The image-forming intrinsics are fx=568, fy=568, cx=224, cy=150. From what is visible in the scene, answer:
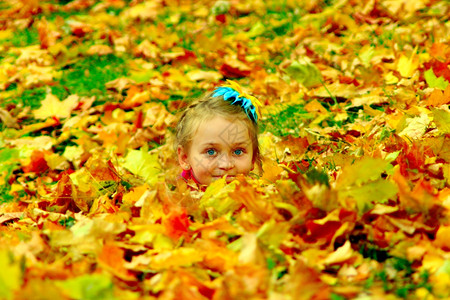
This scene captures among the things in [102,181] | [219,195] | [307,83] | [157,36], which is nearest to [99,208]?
[102,181]

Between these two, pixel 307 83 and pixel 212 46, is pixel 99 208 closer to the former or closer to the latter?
pixel 307 83

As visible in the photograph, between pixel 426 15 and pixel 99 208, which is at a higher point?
pixel 99 208

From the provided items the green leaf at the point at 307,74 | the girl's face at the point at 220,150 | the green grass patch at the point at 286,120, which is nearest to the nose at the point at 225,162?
the girl's face at the point at 220,150

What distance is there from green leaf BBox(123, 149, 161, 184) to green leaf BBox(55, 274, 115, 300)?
1.70 metres

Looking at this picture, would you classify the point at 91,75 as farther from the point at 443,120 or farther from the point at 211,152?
the point at 443,120

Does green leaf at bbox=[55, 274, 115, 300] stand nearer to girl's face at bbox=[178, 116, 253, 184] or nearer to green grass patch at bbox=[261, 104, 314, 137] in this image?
girl's face at bbox=[178, 116, 253, 184]

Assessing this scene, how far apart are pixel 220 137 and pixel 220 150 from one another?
0.21ft

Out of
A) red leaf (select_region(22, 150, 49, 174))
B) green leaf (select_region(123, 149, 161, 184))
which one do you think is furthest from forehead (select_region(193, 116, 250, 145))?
red leaf (select_region(22, 150, 49, 174))

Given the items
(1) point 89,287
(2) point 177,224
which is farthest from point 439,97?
(1) point 89,287

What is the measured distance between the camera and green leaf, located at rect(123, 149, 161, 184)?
3.14 m

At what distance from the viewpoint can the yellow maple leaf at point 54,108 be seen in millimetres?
3996

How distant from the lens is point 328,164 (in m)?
2.49

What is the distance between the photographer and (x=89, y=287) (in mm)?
1421

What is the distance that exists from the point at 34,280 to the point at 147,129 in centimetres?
225
